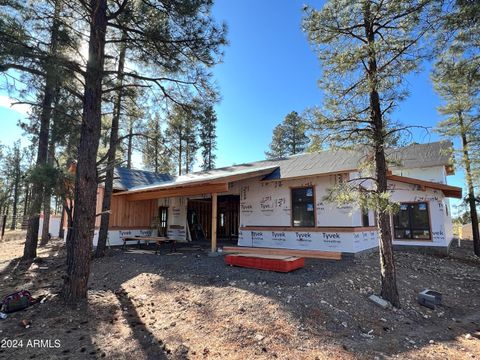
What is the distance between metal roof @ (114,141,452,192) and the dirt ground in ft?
9.42

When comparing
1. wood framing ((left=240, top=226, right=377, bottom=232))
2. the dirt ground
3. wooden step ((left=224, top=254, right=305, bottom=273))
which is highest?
wood framing ((left=240, top=226, right=377, bottom=232))

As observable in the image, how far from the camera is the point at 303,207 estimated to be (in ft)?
32.3

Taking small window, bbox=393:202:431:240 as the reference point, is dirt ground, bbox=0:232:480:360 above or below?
below

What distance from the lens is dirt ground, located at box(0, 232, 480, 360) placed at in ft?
12.7

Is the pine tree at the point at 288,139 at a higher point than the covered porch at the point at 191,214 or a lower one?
higher

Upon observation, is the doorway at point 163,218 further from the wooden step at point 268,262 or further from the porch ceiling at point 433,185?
the porch ceiling at point 433,185

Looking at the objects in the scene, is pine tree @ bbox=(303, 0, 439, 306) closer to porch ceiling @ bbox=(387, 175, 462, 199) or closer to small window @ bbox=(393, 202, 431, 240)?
porch ceiling @ bbox=(387, 175, 462, 199)

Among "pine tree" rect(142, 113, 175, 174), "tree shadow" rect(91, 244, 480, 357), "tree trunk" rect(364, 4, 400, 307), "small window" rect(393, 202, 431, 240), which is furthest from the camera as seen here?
"small window" rect(393, 202, 431, 240)

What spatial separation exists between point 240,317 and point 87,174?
13.3 ft

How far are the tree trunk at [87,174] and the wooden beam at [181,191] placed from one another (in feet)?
12.2

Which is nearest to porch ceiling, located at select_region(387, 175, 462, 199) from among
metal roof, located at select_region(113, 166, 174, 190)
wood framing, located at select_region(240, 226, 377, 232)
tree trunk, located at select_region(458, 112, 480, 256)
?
tree trunk, located at select_region(458, 112, 480, 256)

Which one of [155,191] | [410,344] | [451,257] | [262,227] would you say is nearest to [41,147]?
[155,191]

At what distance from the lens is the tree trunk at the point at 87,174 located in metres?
5.49

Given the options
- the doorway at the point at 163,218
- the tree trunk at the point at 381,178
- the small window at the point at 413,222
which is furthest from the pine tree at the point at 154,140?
the small window at the point at 413,222
